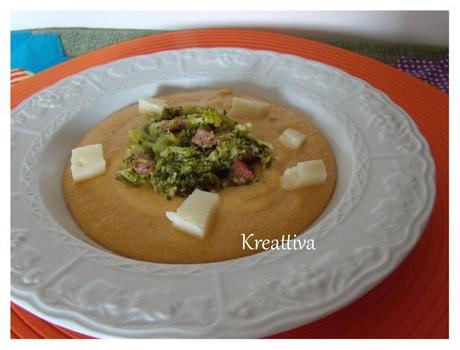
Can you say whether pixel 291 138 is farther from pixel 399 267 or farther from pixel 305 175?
pixel 399 267

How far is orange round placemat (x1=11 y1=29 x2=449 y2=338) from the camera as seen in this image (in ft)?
5.43

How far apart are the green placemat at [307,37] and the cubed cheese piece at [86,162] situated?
145 centimetres

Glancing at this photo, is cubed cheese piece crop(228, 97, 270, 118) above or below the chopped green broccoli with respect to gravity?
above

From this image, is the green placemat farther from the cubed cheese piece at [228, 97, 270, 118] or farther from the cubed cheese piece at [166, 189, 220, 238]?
the cubed cheese piece at [166, 189, 220, 238]

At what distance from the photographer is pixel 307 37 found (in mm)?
3621

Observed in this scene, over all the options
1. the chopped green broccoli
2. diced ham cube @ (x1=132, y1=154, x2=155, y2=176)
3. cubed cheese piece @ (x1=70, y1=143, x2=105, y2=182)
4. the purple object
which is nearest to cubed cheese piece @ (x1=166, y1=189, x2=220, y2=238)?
the chopped green broccoli

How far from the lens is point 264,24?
3.60 m

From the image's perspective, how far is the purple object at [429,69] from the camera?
3086 millimetres

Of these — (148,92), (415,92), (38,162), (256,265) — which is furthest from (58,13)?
(256,265)

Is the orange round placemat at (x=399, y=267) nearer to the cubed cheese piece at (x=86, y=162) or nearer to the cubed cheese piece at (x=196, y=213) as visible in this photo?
the cubed cheese piece at (x=196, y=213)

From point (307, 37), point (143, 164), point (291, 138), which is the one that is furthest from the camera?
point (307, 37)

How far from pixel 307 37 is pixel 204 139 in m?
1.72

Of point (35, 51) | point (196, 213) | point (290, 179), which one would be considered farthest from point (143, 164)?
point (35, 51)

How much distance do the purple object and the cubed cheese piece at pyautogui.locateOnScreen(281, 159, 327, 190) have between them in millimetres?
1363
